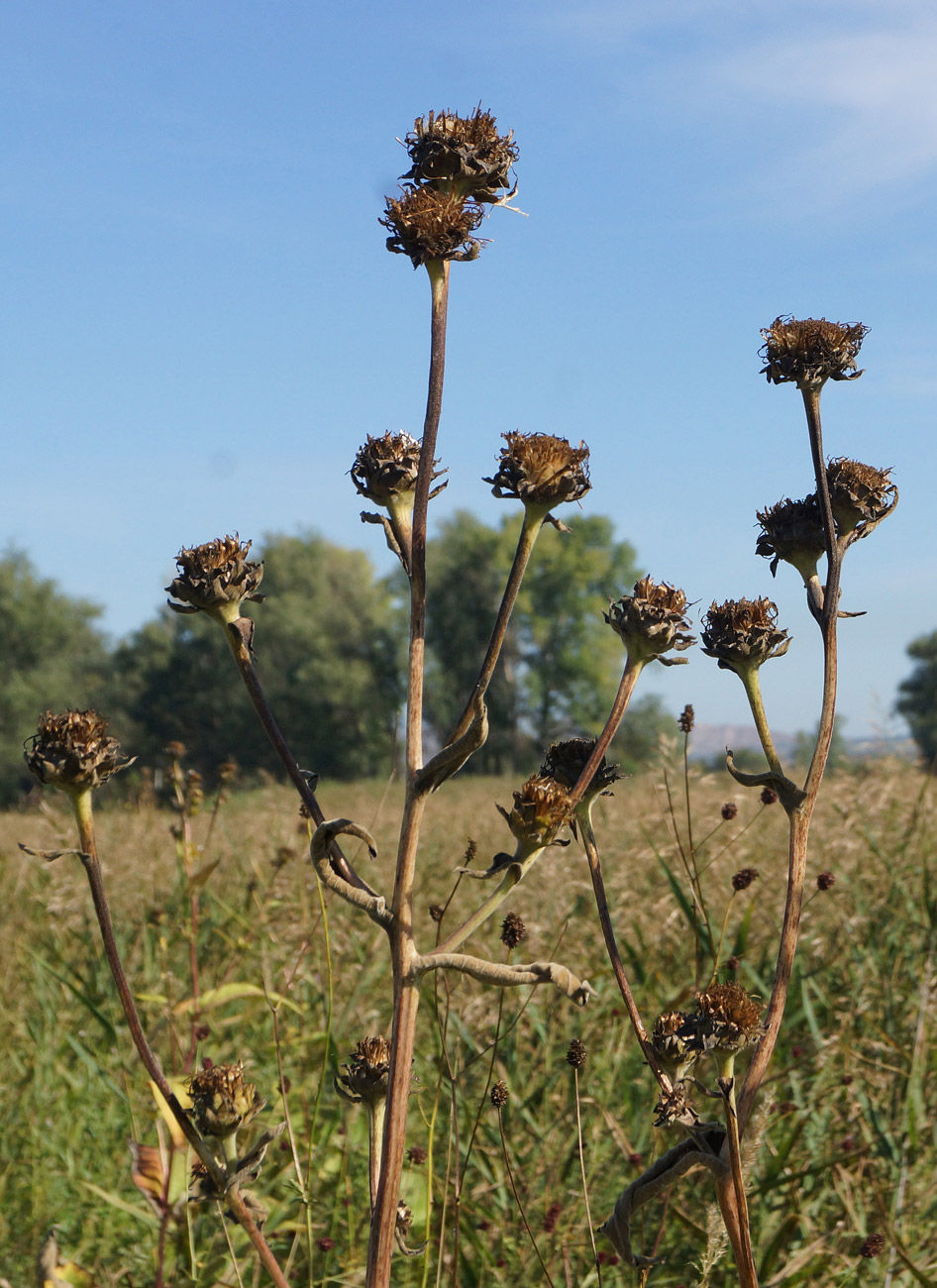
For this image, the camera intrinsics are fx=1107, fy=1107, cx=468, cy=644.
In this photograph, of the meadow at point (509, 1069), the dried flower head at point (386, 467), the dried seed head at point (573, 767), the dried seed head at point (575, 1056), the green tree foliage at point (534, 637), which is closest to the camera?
the dried flower head at point (386, 467)

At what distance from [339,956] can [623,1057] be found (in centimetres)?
131

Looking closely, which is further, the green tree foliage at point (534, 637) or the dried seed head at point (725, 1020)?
the green tree foliage at point (534, 637)

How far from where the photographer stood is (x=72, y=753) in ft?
5.09

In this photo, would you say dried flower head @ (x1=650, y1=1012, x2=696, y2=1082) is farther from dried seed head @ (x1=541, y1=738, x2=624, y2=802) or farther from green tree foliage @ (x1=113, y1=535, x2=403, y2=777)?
green tree foliage @ (x1=113, y1=535, x2=403, y2=777)

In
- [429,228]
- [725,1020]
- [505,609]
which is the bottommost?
[725,1020]

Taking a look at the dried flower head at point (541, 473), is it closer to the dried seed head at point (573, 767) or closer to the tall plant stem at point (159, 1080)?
the dried seed head at point (573, 767)

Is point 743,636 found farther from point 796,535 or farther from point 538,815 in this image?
point 538,815

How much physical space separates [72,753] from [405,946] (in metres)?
0.58

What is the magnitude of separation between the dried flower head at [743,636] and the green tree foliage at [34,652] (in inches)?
1693


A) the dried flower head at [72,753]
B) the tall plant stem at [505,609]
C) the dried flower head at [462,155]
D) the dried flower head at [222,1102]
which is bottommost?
the dried flower head at [222,1102]

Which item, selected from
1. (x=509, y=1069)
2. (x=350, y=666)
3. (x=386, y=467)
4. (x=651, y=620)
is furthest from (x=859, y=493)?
(x=350, y=666)

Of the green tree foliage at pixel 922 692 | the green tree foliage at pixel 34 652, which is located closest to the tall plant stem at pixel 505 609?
the green tree foliage at pixel 34 652

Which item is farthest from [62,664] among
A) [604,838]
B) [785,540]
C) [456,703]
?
[785,540]

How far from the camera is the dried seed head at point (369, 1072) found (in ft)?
5.42
